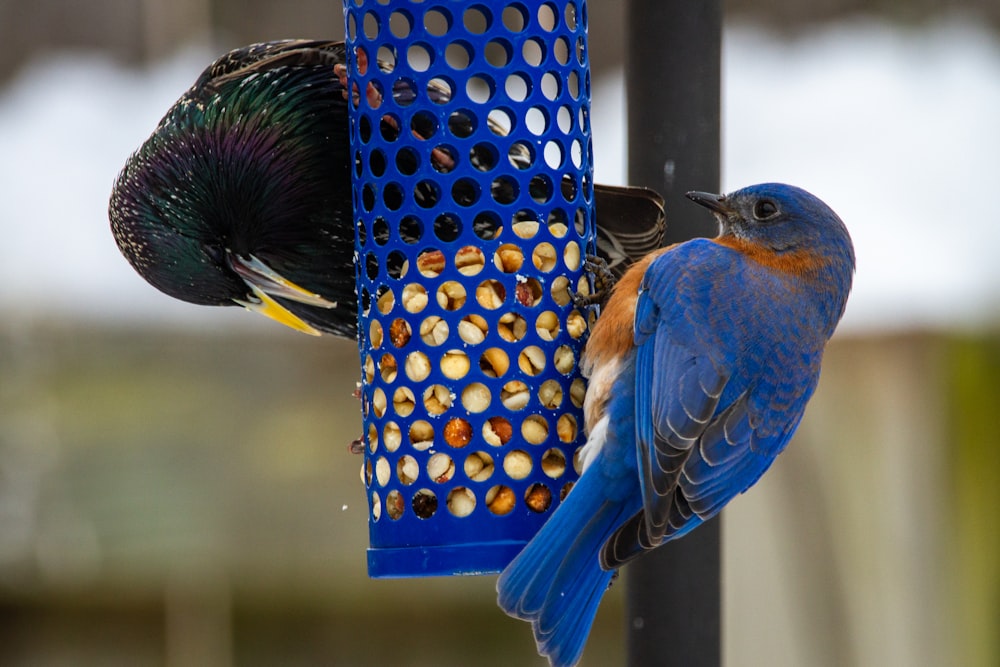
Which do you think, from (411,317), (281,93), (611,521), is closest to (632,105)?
(411,317)

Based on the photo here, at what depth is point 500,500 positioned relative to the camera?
8.38 feet

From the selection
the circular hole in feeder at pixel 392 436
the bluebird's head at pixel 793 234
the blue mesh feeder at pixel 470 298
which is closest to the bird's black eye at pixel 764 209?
the bluebird's head at pixel 793 234

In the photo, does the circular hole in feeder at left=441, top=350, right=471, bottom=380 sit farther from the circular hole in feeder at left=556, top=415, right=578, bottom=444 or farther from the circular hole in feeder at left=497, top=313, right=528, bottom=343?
the circular hole in feeder at left=556, top=415, right=578, bottom=444

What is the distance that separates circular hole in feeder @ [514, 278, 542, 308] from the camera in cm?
261

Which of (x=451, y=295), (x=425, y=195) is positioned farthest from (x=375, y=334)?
(x=425, y=195)

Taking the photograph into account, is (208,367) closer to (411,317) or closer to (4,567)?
(4,567)

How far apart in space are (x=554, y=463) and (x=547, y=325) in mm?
281

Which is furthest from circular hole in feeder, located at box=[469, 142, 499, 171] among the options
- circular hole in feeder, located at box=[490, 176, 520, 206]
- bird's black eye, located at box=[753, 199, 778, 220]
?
bird's black eye, located at box=[753, 199, 778, 220]

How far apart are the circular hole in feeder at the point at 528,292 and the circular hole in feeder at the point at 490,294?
31 millimetres

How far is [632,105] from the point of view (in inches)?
100

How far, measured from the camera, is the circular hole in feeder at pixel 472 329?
2572 millimetres

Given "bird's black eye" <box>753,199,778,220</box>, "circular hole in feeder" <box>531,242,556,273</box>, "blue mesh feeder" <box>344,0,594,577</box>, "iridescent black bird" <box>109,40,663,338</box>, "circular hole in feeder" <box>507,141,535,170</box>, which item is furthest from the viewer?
"iridescent black bird" <box>109,40,663,338</box>

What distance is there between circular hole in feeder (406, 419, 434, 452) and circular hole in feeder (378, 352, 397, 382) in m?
0.12

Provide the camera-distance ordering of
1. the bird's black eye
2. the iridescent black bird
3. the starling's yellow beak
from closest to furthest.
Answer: the bird's black eye
the iridescent black bird
the starling's yellow beak
